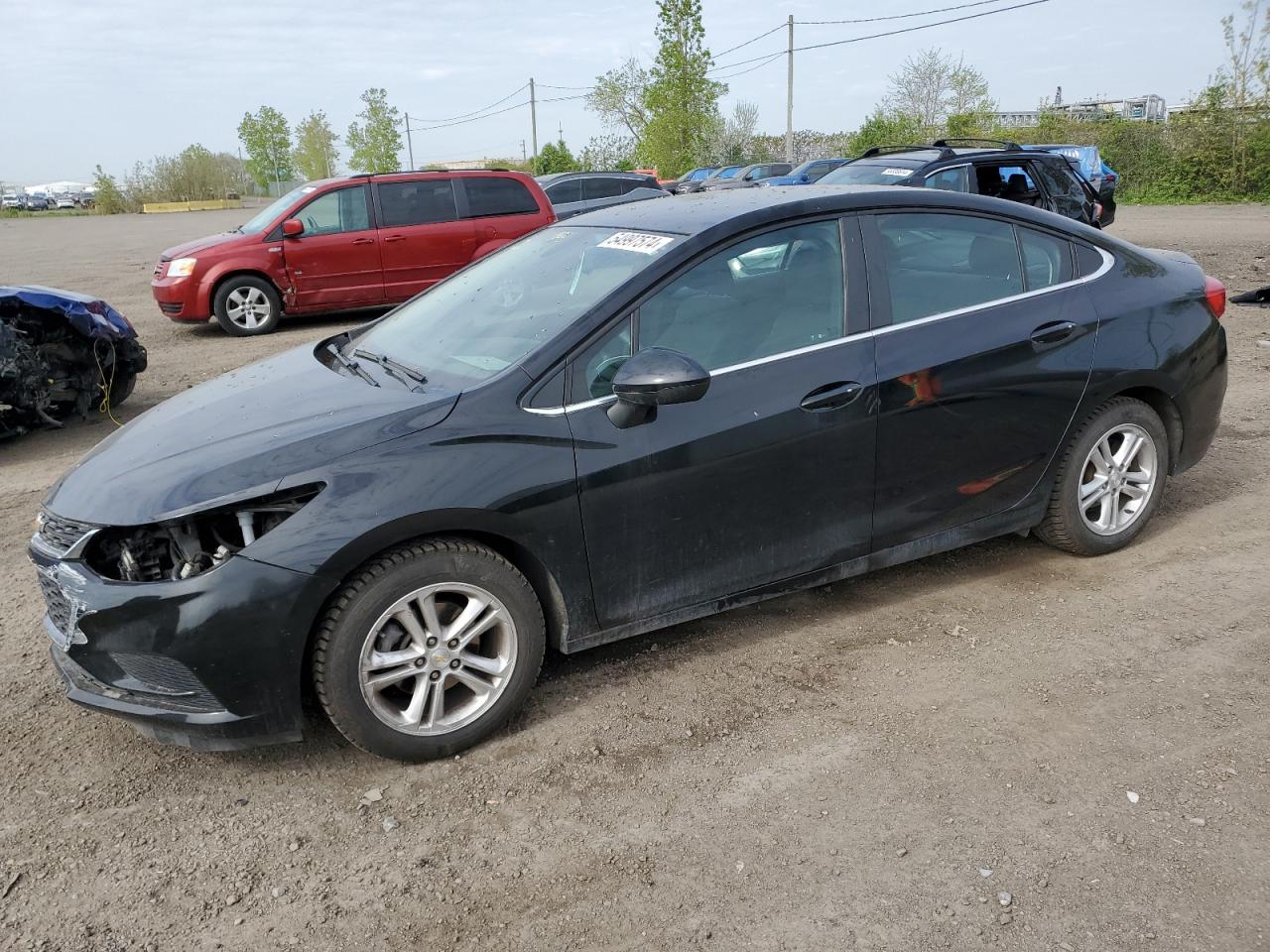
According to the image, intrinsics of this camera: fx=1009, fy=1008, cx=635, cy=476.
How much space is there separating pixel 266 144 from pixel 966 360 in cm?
9236

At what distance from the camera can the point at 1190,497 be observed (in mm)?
5176

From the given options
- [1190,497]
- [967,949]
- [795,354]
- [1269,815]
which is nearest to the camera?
[967,949]

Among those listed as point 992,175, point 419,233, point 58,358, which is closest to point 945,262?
point 58,358

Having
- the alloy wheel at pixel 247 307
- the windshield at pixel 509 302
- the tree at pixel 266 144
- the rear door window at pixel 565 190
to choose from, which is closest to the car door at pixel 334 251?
the alloy wheel at pixel 247 307

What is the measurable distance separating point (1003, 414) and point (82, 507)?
3259 mm

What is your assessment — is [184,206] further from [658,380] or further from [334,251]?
[658,380]

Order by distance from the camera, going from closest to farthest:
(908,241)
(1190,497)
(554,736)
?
(554,736) → (908,241) → (1190,497)

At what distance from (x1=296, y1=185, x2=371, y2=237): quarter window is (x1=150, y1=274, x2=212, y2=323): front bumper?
4.70ft

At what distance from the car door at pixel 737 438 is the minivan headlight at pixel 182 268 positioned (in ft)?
31.4

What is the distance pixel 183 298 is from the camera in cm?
1139

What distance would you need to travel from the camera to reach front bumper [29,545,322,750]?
9.21 feet

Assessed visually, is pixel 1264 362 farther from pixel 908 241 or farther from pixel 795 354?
pixel 795 354

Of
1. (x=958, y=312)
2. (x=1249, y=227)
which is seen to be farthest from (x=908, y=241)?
(x=1249, y=227)

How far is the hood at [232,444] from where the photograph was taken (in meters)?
2.93
